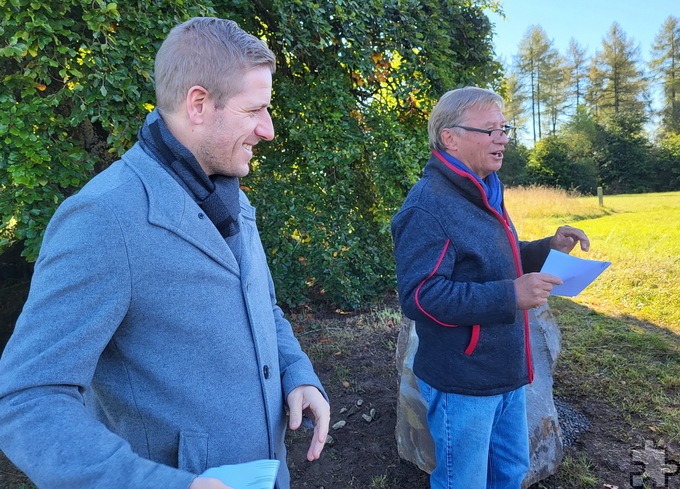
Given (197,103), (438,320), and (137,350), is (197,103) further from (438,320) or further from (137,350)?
(438,320)

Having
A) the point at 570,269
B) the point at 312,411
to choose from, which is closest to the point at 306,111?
the point at 570,269

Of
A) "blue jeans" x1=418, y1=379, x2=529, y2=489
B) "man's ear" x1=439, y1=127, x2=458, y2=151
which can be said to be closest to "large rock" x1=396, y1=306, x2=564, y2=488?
"blue jeans" x1=418, y1=379, x2=529, y2=489

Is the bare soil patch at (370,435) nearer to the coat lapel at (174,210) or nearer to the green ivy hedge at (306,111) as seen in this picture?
the green ivy hedge at (306,111)

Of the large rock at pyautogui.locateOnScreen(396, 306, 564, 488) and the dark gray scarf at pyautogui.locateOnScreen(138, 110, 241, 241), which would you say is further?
the large rock at pyautogui.locateOnScreen(396, 306, 564, 488)

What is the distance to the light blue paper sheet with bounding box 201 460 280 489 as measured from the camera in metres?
0.94

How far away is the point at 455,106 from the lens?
202 centimetres

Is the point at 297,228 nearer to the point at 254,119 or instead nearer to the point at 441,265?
the point at 441,265

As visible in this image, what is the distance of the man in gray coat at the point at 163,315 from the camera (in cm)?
84

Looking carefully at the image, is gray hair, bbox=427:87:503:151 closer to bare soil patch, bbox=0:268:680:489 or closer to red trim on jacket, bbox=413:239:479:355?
red trim on jacket, bbox=413:239:479:355

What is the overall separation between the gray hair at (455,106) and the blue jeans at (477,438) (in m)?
1.11

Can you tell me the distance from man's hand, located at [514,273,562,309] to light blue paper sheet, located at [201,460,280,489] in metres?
1.18

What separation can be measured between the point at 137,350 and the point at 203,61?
2.29 ft

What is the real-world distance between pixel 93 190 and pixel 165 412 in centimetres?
52

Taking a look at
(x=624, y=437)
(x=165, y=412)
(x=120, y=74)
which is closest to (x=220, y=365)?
(x=165, y=412)
